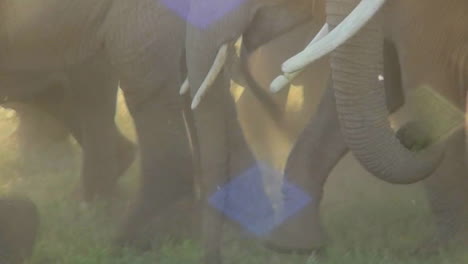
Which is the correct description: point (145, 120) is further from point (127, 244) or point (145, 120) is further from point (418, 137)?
point (418, 137)

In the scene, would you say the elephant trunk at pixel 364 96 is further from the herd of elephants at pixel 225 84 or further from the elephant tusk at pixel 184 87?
the elephant tusk at pixel 184 87

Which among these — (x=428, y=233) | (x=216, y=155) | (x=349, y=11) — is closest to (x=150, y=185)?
(x=216, y=155)

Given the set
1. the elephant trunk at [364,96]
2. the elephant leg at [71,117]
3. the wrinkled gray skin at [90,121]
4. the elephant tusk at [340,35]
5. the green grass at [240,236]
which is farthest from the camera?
the elephant leg at [71,117]

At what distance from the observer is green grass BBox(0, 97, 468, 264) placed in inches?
146

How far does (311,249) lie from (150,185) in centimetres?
51

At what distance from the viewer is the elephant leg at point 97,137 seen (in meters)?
4.31

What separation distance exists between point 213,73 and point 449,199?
74 centimetres

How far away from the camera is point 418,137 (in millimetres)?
3465

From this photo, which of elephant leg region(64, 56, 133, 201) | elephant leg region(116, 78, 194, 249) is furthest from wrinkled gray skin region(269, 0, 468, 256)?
elephant leg region(64, 56, 133, 201)

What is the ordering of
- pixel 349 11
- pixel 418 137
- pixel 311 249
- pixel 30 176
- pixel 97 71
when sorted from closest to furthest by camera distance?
pixel 349 11
pixel 418 137
pixel 311 249
pixel 97 71
pixel 30 176
